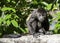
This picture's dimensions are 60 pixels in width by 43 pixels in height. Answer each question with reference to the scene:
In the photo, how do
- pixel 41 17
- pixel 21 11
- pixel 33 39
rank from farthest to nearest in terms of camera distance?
pixel 41 17, pixel 21 11, pixel 33 39

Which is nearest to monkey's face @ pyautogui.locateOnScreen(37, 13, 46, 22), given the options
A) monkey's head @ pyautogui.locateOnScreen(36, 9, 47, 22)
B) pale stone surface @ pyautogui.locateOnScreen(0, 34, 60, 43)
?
monkey's head @ pyautogui.locateOnScreen(36, 9, 47, 22)

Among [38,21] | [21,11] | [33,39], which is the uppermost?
[21,11]

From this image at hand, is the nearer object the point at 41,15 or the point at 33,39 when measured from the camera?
the point at 33,39

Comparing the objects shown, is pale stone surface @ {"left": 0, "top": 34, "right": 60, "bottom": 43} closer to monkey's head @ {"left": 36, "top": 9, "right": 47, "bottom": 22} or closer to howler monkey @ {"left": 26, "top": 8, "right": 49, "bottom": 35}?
howler monkey @ {"left": 26, "top": 8, "right": 49, "bottom": 35}

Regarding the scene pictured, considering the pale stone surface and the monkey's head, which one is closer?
the pale stone surface

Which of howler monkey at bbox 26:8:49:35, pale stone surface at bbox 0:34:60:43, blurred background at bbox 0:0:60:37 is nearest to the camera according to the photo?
pale stone surface at bbox 0:34:60:43

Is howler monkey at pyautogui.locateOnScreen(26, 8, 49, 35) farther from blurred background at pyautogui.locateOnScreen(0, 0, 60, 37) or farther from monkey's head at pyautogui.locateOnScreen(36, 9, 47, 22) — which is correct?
blurred background at pyautogui.locateOnScreen(0, 0, 60, 37)

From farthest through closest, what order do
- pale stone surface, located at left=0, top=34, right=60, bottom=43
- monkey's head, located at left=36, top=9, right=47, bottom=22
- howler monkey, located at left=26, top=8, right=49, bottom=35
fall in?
monkey's head, located at left=36, top=9, right=47, bottom=22 < howler monkey, located at left=26, top=8, right=49, bottom=35 < pale stone surface, located at left=0, top=34, right=60, bottom=43

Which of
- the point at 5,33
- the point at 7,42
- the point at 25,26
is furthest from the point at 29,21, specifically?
the point at 7,42

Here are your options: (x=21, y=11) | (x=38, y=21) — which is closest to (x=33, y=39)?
(x=21, y=11)

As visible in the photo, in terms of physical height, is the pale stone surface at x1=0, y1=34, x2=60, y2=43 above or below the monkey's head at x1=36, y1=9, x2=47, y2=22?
below

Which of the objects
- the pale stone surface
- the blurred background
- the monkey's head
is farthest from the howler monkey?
the pale stone surface

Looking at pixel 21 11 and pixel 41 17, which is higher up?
pixel 21 11

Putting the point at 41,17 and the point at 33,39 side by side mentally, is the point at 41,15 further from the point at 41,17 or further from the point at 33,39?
the point at 33,39
